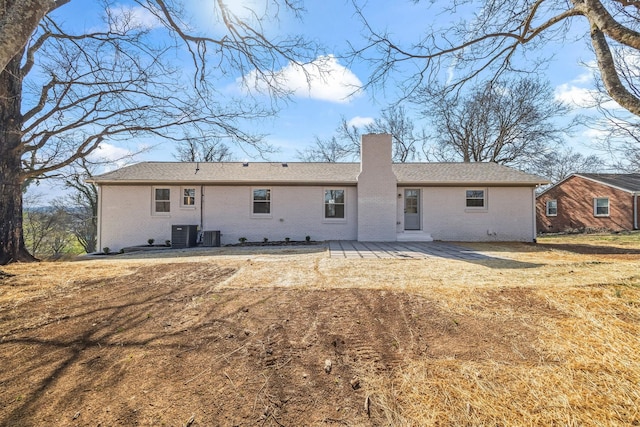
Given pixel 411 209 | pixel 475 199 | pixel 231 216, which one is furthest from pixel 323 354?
pixel 475 199

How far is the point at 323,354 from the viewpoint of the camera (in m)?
2.68

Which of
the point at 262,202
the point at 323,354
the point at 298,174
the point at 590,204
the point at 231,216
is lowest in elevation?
the point at 323,354

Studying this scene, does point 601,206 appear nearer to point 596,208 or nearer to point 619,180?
point 596,208

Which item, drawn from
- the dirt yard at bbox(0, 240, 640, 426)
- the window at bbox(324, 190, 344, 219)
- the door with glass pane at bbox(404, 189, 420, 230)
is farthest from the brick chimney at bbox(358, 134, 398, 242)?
the dirt yard at bbox(0, 240, 640, 426)

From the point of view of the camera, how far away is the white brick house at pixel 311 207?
12.2 meters

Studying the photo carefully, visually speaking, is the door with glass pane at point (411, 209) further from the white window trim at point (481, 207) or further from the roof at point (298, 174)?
the white window trim at point (481, 207)

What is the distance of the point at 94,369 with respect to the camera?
248 cm

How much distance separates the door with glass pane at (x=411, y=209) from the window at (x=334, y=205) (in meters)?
2.88

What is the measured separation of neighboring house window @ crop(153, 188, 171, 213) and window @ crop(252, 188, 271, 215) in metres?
3.62

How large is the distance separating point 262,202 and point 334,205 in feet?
10.3

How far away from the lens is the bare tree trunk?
7215 millimetres

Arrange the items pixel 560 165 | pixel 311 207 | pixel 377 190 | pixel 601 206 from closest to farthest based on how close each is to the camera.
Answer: pixel 377 190 → pixel 311 207 → pixel 601 206 → pixel 560 165

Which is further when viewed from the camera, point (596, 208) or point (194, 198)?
point (596, 208)

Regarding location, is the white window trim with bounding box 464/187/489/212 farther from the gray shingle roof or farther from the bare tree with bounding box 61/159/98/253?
the bare tree with bounding box 61/159/98/253
